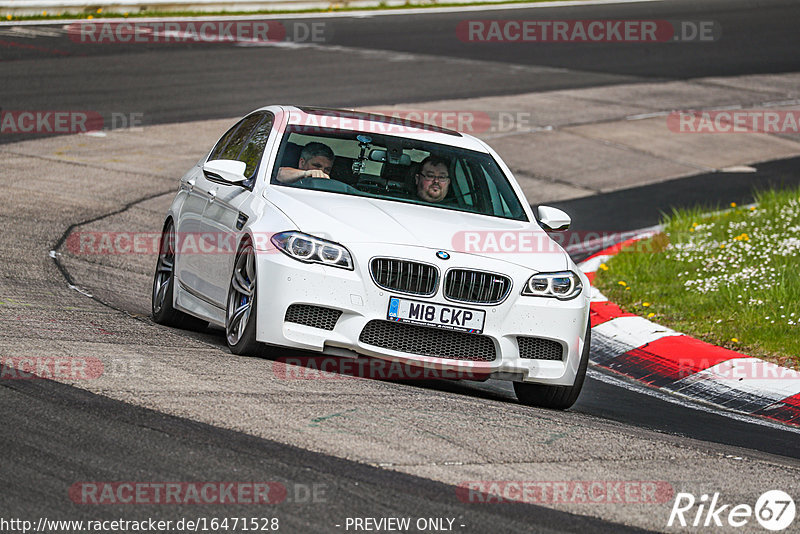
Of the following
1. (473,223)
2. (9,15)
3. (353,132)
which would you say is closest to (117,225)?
(353,132)

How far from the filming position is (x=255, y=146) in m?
8.46

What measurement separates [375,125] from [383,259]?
1.78 metres

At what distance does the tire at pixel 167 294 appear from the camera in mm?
8750

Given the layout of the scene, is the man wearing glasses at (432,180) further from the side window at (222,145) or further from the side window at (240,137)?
the side window at (222,145)

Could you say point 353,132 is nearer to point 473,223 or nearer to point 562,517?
point 473,223

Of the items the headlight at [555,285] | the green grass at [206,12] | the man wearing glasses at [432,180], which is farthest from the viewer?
the green grass at [206,12]

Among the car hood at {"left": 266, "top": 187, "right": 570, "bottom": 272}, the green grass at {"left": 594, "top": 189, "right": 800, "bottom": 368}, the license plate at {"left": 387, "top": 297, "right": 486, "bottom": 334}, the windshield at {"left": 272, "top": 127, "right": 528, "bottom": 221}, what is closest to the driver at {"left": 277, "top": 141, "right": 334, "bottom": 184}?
the windshield at {"left": 272, "top": 127, "right": 528, "bottom": 221}

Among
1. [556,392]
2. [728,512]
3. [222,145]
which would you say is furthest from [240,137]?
[728,512]

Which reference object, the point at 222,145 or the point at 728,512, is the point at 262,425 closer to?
the point at 728,512

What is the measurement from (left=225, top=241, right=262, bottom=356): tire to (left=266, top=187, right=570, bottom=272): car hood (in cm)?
37

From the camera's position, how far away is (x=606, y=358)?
9703 millimetres

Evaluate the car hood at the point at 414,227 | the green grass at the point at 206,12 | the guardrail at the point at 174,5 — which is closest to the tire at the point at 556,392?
the car hood at the point at 414,227

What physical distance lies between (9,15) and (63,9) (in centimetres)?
120

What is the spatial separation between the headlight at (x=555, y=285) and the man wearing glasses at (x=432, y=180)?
1.07 m
